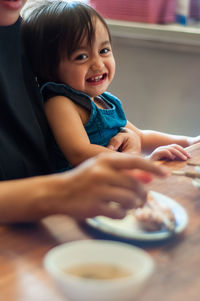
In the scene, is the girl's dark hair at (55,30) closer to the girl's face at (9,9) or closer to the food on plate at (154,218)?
the girl's face at (9,9)

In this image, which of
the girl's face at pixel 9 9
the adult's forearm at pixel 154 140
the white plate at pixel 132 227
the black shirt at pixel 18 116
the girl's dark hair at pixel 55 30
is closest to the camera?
the white plate at pixel 132 227

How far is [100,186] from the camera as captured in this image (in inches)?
30.3

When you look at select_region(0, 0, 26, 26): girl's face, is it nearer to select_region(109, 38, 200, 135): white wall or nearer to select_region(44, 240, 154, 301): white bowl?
select_region(44, 240, 154, 301): white bowl

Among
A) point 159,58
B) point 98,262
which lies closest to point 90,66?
point 98,262

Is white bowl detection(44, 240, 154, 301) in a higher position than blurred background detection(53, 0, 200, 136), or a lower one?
higher

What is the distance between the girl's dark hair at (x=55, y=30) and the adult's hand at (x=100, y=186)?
31.5 inches

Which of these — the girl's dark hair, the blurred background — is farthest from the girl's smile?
the blurred background

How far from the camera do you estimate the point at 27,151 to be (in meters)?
1.36

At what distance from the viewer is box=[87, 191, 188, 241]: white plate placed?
825 millimetres

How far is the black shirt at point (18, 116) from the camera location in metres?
1.29

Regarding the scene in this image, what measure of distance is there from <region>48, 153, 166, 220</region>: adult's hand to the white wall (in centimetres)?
197

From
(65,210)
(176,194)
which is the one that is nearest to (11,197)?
(65,210)

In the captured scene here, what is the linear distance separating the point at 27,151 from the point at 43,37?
36 cm

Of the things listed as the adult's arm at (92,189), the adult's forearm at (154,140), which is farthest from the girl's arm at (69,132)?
the adult's arm at (92,189)
